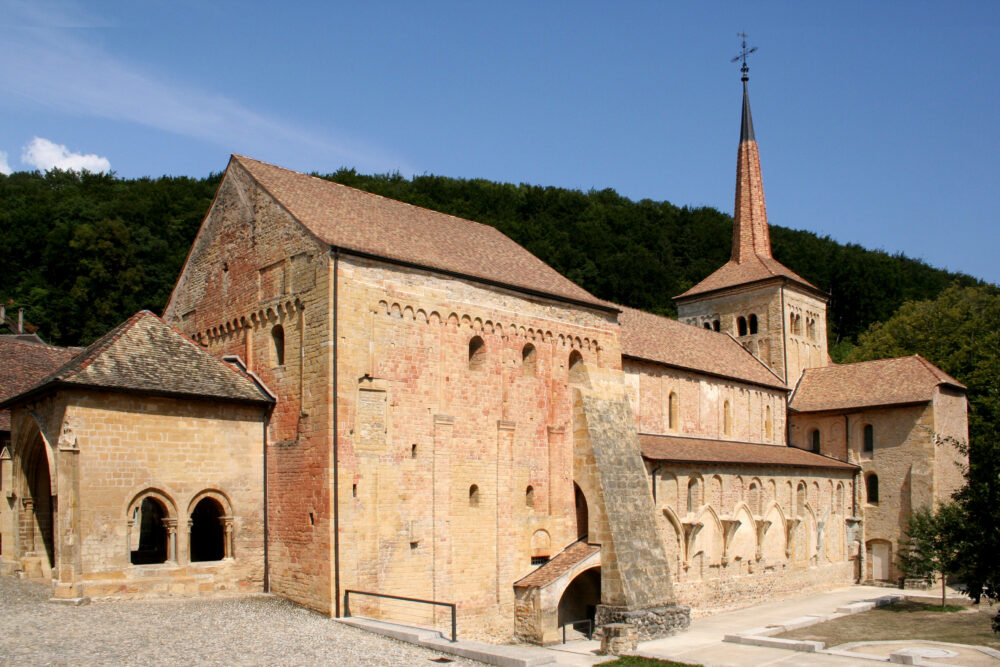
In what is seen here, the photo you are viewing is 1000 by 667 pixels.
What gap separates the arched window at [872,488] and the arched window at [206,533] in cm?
2909

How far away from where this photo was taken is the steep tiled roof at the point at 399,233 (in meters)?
22.2

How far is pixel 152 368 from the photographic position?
20.2m

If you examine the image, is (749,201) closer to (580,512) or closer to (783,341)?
(783,341)

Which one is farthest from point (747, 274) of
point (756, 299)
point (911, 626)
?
point (911, 626)

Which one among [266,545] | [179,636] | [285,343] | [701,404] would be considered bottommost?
[179,636]

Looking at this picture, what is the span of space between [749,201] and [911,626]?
83.0 ft

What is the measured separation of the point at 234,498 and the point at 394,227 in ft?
29.1

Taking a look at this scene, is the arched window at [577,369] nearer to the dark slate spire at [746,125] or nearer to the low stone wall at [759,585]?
the low stone wall at [759,585]

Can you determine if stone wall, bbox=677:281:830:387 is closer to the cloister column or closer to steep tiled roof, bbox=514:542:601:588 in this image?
steep tiled roof, bbox=514:542:601:588

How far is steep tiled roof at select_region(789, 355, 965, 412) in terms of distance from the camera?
37.7 m

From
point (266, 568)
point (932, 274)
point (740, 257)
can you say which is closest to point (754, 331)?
point (740, 257)

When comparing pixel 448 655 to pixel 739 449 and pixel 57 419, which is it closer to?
pixel 57 419

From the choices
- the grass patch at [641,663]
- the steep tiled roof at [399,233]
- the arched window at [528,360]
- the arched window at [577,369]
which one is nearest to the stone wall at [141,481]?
the steep tiled roof at [399,233]

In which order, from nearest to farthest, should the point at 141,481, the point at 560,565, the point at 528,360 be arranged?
the point at 141,481 → the point at 560,565 → the point at 528,360
